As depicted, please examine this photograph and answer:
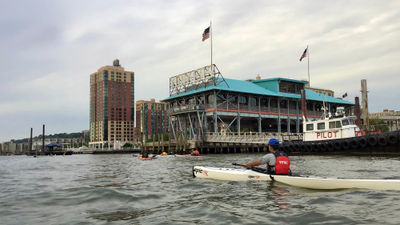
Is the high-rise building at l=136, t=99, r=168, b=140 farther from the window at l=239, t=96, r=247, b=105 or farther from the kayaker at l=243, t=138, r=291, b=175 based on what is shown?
the kayaker at l=243, t=138, r=291, b=175

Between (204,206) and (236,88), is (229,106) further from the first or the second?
Answer: (204,206)

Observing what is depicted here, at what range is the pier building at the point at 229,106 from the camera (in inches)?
2011

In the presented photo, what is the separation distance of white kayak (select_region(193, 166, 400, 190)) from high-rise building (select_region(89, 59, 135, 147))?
153m

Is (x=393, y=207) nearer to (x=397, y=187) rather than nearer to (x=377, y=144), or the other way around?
(x=397, y=187)

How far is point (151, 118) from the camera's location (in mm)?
171875

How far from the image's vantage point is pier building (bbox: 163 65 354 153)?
51.1 meters

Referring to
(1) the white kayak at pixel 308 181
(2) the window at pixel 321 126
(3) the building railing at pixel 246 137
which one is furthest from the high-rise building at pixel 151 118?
(1) the white kayak at pixel 308 181

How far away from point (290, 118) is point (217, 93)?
657 inches

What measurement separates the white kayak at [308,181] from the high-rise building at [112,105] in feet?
504

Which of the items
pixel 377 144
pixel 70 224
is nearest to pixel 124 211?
pixel 70 224

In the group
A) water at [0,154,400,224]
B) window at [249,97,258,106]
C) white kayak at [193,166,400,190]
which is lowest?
water at [0,154,400,224]

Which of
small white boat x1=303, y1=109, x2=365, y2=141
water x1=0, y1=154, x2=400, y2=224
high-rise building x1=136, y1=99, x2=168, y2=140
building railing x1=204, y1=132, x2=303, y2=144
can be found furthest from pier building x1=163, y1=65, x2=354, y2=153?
high-rise building x1=136, y1=99, x2=168, y2=140

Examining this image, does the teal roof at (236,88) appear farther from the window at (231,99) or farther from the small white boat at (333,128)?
the small white boat at (333,128)

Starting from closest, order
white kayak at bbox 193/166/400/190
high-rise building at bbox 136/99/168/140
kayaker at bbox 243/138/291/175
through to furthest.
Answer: white kayak at bbox 193/166/400/190 → kayaker at bbox 243/138/291/175 → high-rise building at bbox 136/99/168/140
